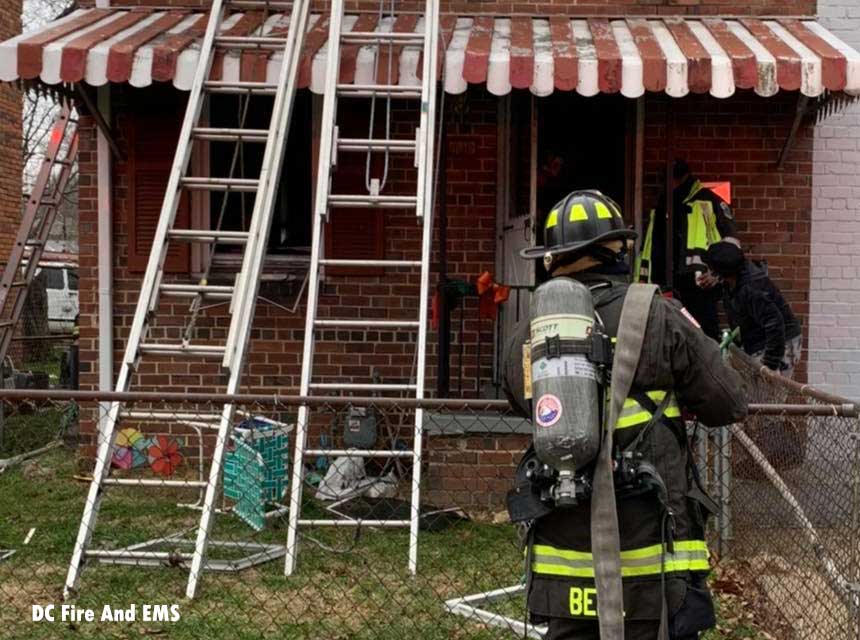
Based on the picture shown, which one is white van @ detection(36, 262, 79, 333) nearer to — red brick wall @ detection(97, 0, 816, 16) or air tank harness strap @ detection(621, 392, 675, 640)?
red brick wall @ detection(97, 0, 816, 16)

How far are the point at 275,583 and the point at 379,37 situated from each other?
3670 millimetres

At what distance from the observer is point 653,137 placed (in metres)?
7.68

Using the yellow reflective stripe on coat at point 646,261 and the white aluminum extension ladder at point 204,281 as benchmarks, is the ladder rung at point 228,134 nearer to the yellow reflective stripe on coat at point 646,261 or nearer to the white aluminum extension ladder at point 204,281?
the white aluminum extension ladder at point 204,281

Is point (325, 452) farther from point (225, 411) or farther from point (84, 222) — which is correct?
point (84, 222)

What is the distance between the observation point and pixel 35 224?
32.7ft

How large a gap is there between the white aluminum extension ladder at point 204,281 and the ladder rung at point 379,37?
32cm

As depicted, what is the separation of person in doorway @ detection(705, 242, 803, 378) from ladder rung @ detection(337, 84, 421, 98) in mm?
2181

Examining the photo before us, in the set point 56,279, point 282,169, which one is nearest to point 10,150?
point 56,279

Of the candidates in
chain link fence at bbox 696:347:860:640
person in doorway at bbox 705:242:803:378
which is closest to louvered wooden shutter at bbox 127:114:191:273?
person in doorway at bbox 705:242:803:378

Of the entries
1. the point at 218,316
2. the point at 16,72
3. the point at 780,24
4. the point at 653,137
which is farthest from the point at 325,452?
the point at 780,24

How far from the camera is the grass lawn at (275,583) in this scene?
15.4 feet

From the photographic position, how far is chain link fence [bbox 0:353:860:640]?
452 cm

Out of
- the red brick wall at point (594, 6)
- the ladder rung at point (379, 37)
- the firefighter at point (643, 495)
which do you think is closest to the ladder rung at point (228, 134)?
the ladder rung at point (379, 37)

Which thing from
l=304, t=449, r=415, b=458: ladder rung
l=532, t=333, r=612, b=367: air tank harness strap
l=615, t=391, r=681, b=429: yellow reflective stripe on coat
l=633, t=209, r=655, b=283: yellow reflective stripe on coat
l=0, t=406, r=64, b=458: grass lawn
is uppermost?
l=633, t=209, r=655, b=283: yellow reflective stripe on coat
